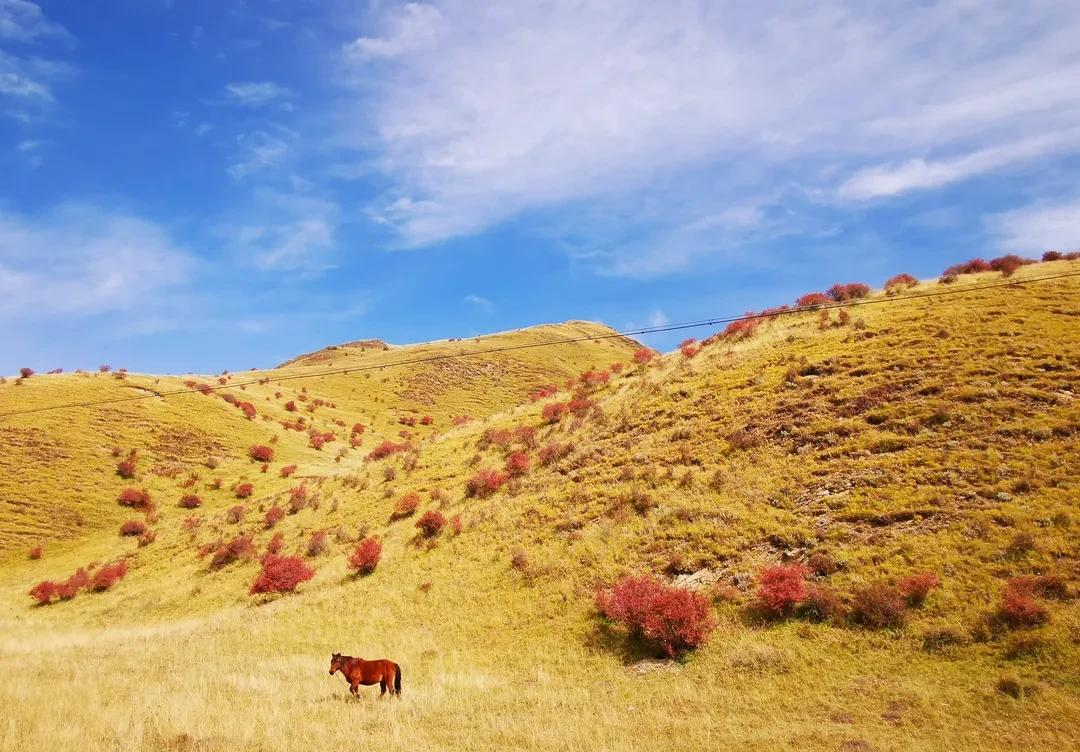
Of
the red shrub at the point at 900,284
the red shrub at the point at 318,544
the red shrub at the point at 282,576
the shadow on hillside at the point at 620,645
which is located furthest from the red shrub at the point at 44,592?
the red shrub at the point at 900,284

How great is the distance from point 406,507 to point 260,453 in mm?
28828

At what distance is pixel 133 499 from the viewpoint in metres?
42.2

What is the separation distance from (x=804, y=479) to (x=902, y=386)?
284 inches

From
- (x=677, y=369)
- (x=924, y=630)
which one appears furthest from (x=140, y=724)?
(x=677, y=369)

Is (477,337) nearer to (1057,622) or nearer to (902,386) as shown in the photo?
(902,386)

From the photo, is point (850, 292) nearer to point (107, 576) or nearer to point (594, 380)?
point (594, 380)

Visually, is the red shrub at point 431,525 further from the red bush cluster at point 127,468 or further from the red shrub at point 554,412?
the red bush cluster at point 127,468

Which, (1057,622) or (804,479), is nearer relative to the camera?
(1057,622)

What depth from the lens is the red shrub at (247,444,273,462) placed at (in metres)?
53.1

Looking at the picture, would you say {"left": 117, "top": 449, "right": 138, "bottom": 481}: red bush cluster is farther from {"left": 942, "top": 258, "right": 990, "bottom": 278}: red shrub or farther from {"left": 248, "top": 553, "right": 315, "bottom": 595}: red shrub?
{"left": 942, "top": 258, "right": 990, "bottom": 278}: red shrub

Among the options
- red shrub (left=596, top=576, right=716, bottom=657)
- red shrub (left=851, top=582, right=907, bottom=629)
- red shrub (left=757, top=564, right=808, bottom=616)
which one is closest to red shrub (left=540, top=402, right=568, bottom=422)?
red shrub (left=596, top=576, right=716, bottom=657)

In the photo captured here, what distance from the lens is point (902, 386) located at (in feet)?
79.9

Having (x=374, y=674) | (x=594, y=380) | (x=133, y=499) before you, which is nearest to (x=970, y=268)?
(x=594, y=380)

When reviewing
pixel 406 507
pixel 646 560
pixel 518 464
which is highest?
pixel 518 464
